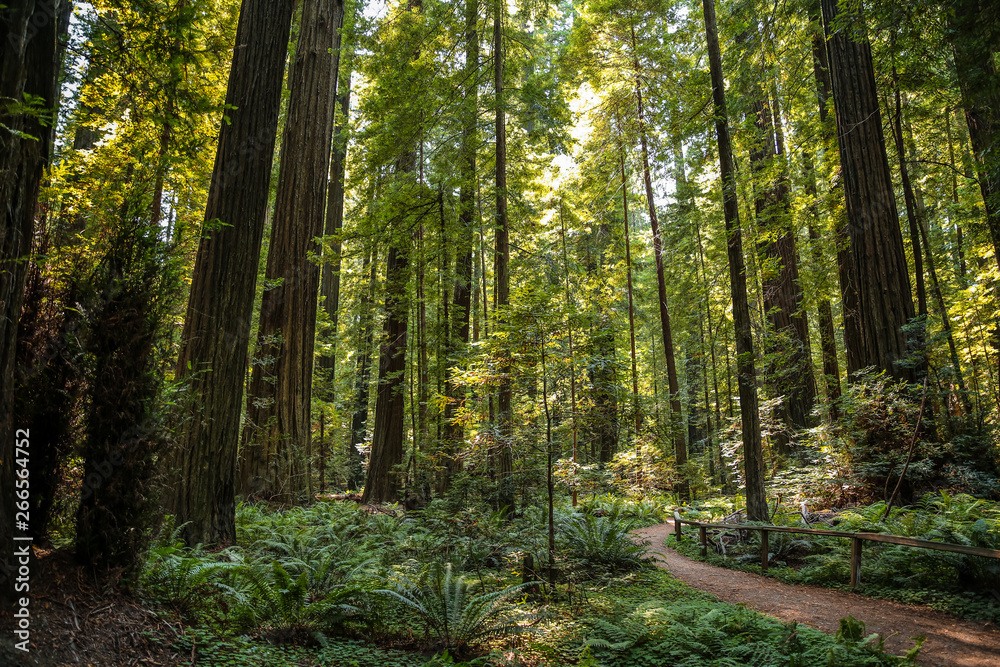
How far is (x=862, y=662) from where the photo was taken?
3742mm

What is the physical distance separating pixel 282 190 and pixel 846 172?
1111 centimetres

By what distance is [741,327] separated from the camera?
8.48m

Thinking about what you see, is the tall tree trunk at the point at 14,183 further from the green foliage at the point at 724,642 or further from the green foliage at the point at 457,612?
the green foliage at the point at 724,642

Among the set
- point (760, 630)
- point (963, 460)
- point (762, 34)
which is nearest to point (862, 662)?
point (760, 630)

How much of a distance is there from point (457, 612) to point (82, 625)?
2.68m

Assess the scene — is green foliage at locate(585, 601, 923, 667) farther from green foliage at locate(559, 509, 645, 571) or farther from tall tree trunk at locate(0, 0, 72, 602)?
tall tree trunk at locate(0, 0, 72, 602)

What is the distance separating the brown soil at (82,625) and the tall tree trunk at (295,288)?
19.0 ft

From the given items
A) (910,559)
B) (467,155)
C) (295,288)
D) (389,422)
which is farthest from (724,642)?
(467,155)

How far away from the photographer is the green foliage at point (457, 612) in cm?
432

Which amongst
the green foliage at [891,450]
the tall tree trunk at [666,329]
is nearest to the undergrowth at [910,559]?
the green foliage at [891,450]

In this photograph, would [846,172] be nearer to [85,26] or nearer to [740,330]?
[740,330]

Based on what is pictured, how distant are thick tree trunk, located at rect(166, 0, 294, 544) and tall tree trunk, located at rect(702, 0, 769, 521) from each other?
23.5 ft

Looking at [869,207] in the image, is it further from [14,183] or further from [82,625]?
[82,625]

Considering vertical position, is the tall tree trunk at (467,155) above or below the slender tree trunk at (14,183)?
above
